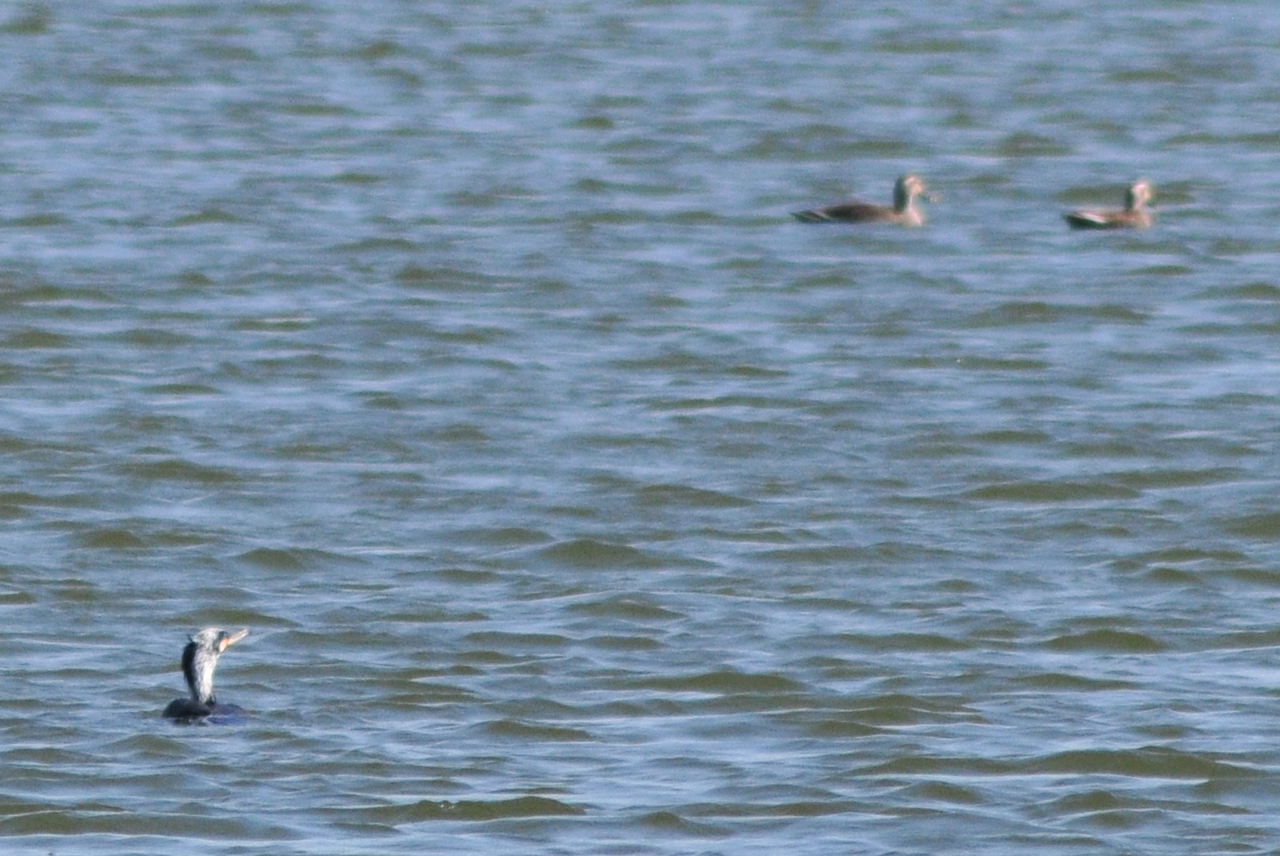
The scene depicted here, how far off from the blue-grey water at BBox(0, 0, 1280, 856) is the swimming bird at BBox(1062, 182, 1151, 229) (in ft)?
0.40

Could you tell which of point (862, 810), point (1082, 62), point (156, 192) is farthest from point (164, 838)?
point (1082, 62)

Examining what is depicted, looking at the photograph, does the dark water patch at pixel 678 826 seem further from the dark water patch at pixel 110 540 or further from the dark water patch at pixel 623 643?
the dark water patch at pixel 110 540

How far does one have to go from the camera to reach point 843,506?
12125mm

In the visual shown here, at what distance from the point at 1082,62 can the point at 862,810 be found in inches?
792

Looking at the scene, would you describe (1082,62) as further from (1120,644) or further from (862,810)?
(862,810)

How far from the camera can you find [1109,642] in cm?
→ 1016

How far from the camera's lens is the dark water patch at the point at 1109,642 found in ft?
33.1

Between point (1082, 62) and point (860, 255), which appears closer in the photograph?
point (860, 255)

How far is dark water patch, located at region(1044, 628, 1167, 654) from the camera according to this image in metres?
10.1

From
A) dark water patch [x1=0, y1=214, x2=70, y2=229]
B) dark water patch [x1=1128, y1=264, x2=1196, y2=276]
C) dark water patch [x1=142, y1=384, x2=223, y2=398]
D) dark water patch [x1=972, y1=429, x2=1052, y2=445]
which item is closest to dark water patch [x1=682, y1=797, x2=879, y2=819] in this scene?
dark water patch [x1=972, y1=429, x2=1052, y2=445]

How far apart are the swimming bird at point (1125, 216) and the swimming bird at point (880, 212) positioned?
1.00 metres

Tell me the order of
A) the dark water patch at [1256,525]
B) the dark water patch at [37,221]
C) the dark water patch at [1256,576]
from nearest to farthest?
the dark water patch at [1256,576]
the dark water patch at [1256,525]
the dark water patch at [37,221]

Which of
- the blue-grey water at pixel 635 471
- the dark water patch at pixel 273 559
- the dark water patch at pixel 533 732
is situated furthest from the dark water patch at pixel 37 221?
the dark water patch at pixel 533 732

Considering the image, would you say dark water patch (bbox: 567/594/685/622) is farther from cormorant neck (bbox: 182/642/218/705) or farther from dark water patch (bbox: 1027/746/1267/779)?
dark water patch (bbox: 1027/746/1267/779)
